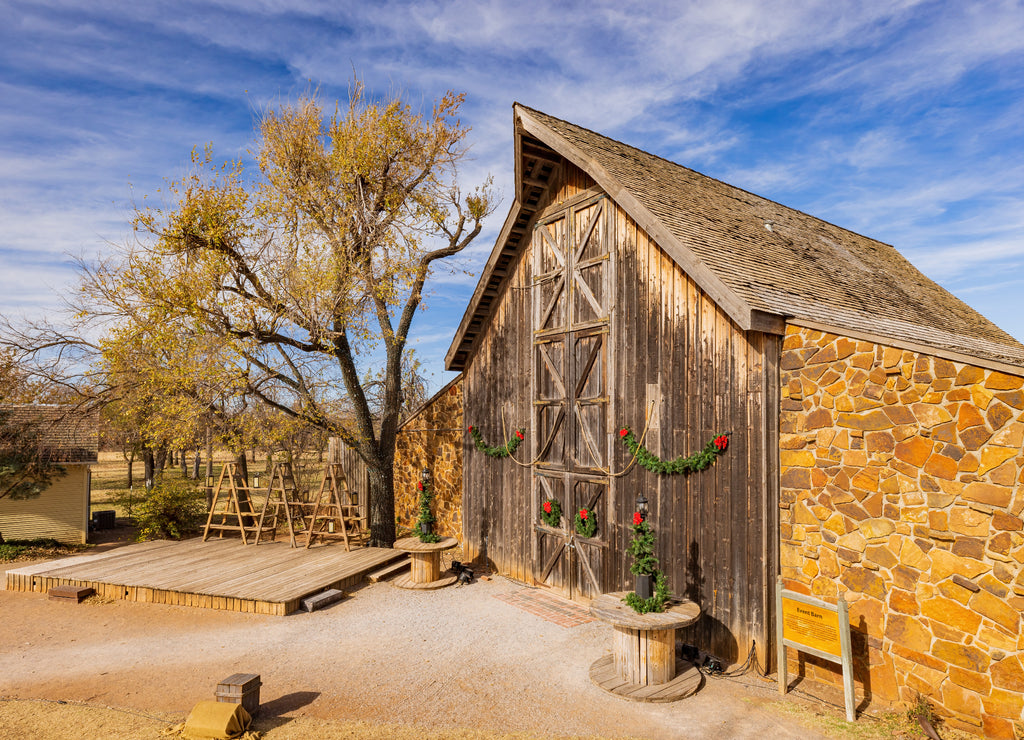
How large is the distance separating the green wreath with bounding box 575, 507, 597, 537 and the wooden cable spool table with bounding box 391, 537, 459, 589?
264 cm

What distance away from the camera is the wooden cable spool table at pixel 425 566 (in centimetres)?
1131

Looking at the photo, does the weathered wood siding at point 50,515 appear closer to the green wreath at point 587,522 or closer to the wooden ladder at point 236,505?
the wooden ladder at point 236,505

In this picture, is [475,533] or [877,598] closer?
[877,598]

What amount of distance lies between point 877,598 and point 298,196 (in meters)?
13.7

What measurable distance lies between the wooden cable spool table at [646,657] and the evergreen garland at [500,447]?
483 centimetres

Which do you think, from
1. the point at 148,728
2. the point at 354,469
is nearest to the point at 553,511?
the point at 148,728

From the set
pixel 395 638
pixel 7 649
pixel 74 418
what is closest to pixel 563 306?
pixel 395 638

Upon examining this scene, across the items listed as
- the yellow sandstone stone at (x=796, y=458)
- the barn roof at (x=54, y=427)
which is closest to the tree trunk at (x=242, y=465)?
the barn roof at (x=54, y=427)

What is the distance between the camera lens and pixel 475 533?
43.3 ft

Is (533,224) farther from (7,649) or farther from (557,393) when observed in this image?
(7,649)

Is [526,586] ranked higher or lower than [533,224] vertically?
lower

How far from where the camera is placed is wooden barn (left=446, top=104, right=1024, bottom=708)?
7211 millimetres

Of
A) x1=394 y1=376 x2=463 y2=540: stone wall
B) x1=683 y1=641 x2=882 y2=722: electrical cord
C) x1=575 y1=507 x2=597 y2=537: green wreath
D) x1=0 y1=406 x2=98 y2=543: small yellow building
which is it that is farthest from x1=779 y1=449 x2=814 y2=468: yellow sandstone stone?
x1=0 y1=406 x2=98 y2=543: small yellow building

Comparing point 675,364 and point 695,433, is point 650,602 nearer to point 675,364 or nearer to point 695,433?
point 695,433
